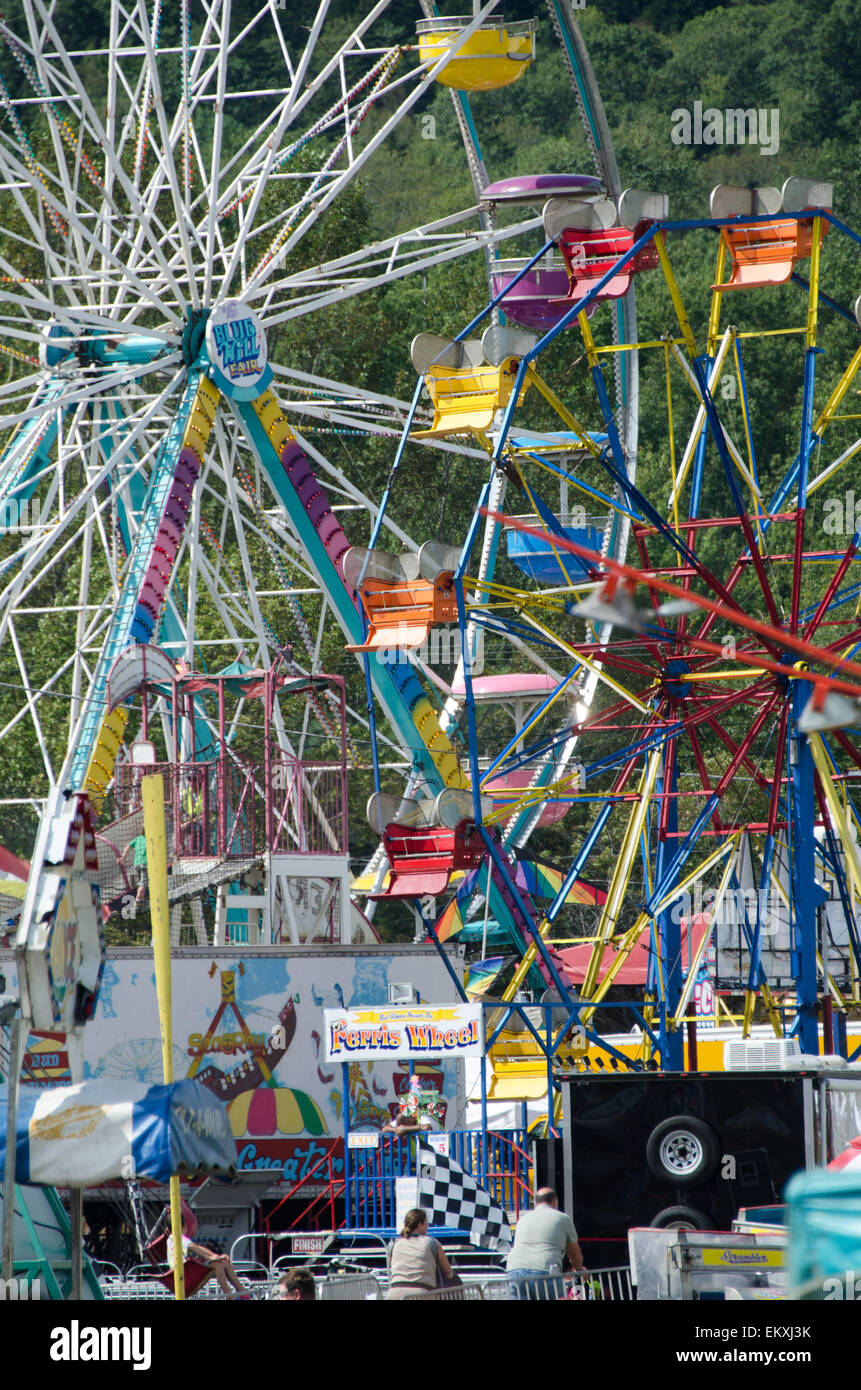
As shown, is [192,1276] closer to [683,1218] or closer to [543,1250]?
[543,1250]

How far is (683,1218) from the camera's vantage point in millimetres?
14531

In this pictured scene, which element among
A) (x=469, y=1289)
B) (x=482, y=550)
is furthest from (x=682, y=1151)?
(x=482, y=550)

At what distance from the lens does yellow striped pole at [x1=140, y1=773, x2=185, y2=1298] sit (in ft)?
32.4

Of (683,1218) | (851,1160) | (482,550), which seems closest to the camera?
(851,1160)

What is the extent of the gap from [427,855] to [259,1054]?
9.38ft

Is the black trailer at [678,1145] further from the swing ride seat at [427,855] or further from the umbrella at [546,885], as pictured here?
the umbrella at [546,885]

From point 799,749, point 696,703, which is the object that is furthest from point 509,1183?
point 696,703

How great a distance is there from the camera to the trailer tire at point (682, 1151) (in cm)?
1447

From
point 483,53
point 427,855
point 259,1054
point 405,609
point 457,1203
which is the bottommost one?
point 457,1203

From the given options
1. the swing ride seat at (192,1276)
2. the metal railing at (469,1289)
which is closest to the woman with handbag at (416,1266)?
the metal railing at (469,1289)

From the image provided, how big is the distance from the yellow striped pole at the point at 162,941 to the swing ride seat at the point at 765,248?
1108 cm

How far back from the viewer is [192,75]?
27.6 meters
